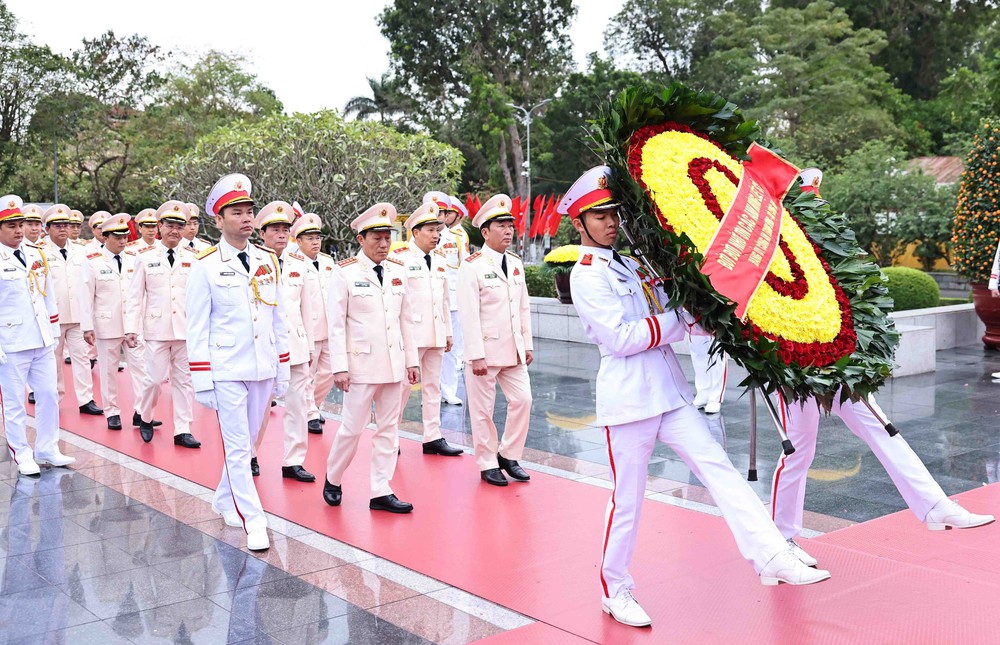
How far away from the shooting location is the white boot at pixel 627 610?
4168mm

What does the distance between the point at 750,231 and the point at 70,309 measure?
847cm

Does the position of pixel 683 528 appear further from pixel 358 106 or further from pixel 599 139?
pixel 358 106

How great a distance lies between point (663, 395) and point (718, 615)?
100 cm

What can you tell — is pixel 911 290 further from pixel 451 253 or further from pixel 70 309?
pixel 70 309

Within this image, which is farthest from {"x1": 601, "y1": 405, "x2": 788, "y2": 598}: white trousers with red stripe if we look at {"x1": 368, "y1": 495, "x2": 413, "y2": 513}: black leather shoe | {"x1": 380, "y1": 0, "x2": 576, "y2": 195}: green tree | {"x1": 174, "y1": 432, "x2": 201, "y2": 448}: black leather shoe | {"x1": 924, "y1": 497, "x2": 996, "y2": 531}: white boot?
{"x1": 380, "y1": 0, "x2": 576, "y2": 195}: green tree

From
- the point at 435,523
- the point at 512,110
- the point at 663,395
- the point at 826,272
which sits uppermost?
the point at 512,110

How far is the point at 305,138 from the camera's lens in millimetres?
21062

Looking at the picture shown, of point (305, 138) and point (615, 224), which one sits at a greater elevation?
point (305, 138)

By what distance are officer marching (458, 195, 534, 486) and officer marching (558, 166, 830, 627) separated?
247 cm

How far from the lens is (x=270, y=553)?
5.46 meters

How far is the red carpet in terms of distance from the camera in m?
4.14

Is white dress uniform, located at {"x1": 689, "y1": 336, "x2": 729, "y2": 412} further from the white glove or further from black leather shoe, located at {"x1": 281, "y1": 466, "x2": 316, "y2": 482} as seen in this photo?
the white glove

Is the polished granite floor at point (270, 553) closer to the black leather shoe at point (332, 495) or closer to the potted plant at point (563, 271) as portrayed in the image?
the black leather shoe at point (332, 495)

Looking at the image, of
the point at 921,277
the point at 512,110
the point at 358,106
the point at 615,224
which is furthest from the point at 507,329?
the point at 358,106
